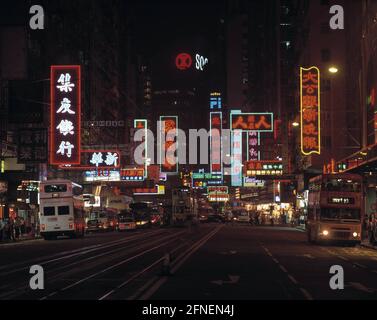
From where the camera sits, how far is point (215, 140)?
552ft

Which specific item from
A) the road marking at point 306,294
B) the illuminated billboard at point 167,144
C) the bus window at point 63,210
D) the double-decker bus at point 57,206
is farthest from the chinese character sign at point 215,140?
the road marking at point 306,294

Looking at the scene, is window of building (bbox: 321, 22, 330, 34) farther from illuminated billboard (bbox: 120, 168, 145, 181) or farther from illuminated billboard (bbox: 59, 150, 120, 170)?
illuminated billboard (bbox: 59, 150, 120, 170)

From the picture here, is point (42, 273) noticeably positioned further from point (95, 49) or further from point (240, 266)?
point (95, 49)

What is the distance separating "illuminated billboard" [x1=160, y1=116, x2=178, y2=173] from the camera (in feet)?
309

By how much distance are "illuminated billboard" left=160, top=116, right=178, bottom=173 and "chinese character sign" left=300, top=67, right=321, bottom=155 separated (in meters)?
27.2

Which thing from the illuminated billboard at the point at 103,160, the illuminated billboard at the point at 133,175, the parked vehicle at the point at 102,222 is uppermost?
the illuminated billboard at the point at 103,160

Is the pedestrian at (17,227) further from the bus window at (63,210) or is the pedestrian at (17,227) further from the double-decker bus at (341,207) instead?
the double-decker bus at (341,207)

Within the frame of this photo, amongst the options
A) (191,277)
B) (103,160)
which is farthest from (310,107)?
(191,277)

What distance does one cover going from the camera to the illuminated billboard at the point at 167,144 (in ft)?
309

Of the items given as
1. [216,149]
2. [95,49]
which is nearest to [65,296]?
[95,49]

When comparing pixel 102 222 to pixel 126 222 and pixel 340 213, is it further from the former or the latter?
pixel 340 213

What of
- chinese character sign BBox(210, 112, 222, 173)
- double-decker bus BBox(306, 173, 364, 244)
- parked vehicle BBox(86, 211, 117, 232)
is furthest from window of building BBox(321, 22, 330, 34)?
chinese character sign BBox(210, 112, 222, 173)

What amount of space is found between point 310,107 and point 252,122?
7731 millimetres

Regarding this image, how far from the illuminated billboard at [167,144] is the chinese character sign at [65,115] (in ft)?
138
